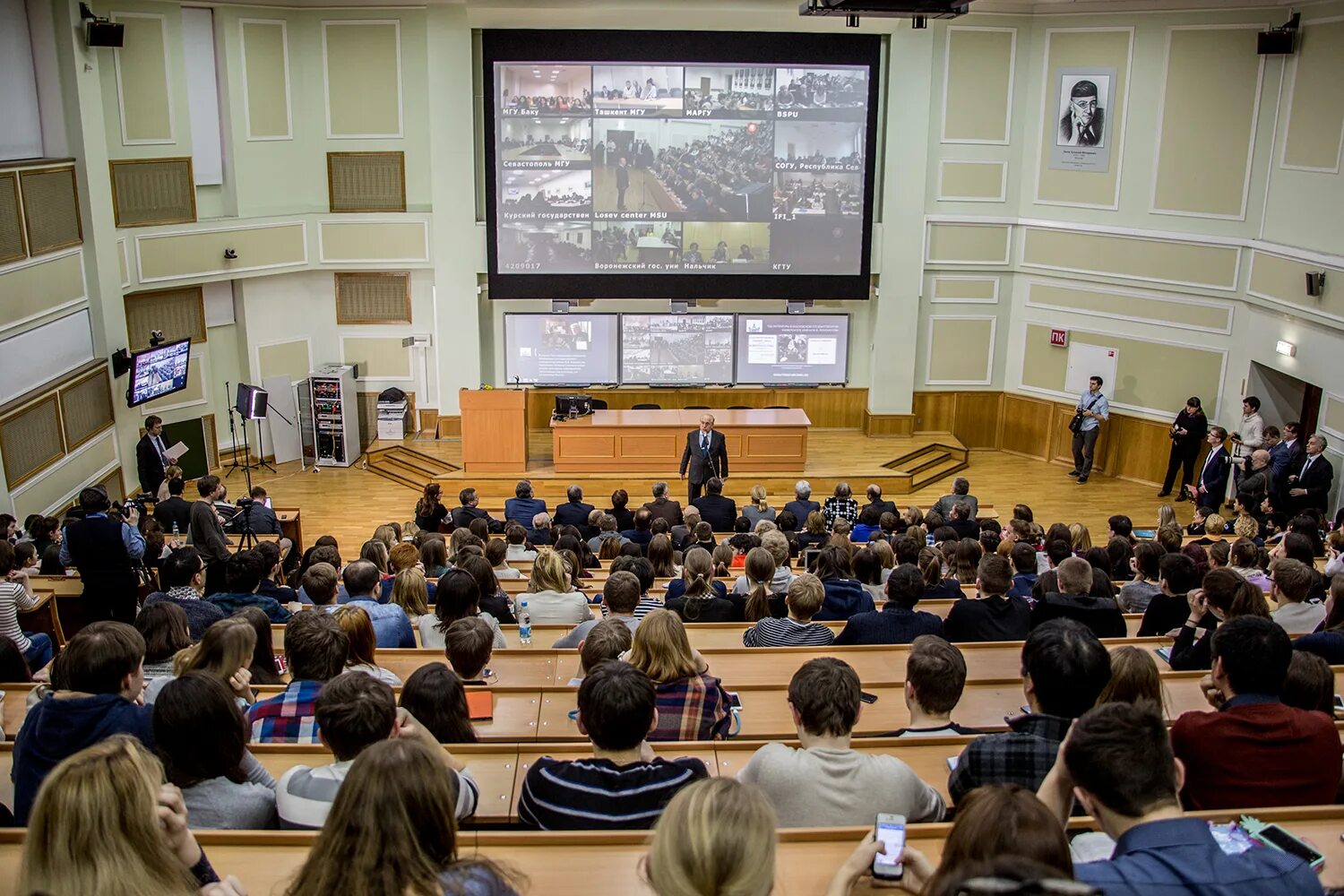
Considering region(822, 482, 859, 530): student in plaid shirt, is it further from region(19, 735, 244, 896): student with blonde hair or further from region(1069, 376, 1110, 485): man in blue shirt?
region(19, 735, 244, 896): student with blonde hair

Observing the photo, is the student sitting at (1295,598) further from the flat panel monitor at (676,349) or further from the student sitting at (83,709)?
the flat panel monitor at (676,349)

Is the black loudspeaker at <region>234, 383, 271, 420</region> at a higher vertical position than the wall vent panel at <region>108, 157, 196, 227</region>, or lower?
lower

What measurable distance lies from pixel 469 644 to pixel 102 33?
33.4ft

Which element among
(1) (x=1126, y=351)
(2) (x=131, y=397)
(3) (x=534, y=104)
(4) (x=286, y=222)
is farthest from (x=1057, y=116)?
(2) (x=131, y=397)

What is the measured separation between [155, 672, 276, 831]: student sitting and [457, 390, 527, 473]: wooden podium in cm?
1044

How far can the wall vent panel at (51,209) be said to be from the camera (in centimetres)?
1111

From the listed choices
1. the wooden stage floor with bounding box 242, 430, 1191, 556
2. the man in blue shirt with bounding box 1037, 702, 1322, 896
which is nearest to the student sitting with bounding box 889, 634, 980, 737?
the man in blue shirt with bounding box 1037, 702, 1322, 896

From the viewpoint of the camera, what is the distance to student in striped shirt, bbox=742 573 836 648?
231 inches

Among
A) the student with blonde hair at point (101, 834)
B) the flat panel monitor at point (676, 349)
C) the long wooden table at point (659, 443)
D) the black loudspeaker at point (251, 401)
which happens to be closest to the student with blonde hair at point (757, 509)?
the long wooden table at point (659, 443)

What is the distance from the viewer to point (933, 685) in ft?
13.2

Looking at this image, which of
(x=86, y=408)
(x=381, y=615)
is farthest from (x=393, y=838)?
(x=86, y=408)

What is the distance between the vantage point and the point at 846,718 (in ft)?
11.3

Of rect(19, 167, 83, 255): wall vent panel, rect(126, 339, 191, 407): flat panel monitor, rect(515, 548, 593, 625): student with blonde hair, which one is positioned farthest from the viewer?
rect(126, 339, 191, 407): flat panel monitor

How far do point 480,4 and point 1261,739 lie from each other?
A: 12.5m
